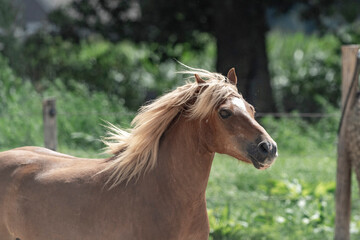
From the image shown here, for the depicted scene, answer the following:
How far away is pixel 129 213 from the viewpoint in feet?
10.1

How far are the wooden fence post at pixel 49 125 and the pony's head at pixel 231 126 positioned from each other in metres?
2.67

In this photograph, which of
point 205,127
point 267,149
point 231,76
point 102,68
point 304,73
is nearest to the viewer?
point 267,149

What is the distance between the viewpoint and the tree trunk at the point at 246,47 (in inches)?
436

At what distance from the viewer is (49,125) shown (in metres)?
5.44

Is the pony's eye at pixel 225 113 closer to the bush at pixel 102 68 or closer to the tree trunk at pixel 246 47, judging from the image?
the tree trunk at pixel 246 47

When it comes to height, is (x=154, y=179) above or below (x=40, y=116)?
above

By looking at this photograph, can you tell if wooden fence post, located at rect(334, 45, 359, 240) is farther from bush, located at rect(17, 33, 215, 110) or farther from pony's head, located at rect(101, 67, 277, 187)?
bush, located at rect(17, 33, 215, 110)

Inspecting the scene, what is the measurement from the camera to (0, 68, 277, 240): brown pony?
3.03 meters

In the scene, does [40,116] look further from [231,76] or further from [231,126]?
[231,126]

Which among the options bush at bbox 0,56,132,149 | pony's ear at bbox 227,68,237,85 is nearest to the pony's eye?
pony's ear at bbox 227,68,237,85

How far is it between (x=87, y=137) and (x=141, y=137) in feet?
14.0

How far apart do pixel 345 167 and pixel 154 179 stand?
9.14 ft

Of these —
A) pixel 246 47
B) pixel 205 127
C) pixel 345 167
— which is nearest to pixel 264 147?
pixel 205 127

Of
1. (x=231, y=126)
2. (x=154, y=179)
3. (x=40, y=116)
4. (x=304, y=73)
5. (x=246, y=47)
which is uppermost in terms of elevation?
(x=231, y=126)
